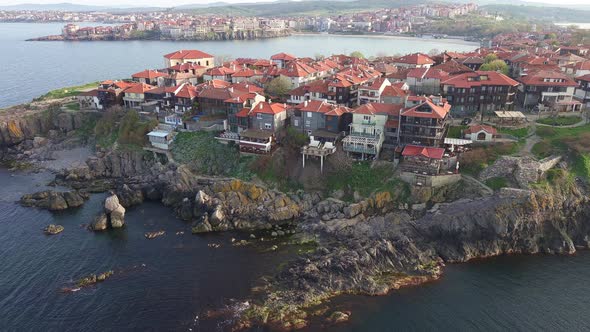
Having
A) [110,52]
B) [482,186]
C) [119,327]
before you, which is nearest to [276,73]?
[482,186]

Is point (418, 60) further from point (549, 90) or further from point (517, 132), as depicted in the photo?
point (517, 132)

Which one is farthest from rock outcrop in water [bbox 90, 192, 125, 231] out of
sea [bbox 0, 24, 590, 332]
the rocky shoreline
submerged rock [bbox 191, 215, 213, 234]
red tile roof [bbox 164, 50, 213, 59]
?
red tile roof [bbox 164, 50, 213, 59]

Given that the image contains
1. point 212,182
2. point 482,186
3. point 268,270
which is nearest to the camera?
point 268,270

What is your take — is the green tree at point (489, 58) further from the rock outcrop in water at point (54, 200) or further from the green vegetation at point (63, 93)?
the green vegetation at point (63, 93)

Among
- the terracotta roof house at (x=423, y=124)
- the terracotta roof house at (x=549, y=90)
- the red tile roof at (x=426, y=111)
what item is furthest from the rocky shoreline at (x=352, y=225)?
the terracotta roof house at (x=549, y=90)

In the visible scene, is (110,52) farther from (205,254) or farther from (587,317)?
(587,317)

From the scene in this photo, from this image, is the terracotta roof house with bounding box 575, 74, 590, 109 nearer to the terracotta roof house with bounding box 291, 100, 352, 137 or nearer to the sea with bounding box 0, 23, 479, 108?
the terracotta roof house with bounding box 291, 100, 352, 137
